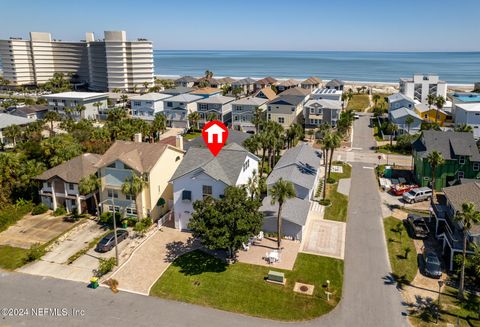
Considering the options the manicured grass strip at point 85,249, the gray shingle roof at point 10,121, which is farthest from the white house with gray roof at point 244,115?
the manicured grass strip at point 85,249

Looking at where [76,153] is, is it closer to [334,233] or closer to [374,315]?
[334,233]

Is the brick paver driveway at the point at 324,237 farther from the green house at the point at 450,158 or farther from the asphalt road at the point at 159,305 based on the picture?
the green house at the point at 450,158

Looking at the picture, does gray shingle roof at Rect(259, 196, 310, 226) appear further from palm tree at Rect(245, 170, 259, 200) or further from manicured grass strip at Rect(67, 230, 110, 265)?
manicured grass strip at Rect(67, 230, 110, 265)

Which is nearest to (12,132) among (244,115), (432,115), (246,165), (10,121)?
(10,121)

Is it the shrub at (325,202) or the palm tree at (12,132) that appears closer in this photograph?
the shrub at (325,202)

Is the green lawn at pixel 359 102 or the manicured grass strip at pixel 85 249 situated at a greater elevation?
the green lawn at pixel 359 102

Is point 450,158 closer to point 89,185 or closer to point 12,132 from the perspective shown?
point 89,185

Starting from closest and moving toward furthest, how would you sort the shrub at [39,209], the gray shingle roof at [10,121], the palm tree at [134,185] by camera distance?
1. the palm tree at [134,185]
2. the shrub at [39,209]
3. the gray shingle roof at [10,121]
